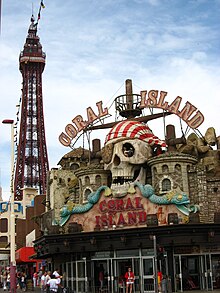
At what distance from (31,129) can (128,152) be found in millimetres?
74264

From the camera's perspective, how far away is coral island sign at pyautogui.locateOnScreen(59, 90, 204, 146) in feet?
151

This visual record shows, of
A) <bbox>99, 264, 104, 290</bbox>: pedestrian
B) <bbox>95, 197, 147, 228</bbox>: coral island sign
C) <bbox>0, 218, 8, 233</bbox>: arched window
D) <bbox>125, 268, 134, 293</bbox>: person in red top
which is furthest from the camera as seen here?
<bbox>0, 218, 8, 233</bbox>: arched window

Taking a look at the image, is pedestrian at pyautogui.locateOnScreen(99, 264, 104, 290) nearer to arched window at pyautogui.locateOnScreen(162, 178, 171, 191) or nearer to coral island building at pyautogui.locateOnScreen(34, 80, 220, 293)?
coral island building at pyautogui.locateOnScreen(34, 80, 220, 293)

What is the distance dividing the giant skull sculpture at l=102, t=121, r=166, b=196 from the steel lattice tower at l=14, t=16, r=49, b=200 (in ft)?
222

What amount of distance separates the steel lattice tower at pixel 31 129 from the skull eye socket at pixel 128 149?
68050mm

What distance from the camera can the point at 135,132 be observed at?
43625mm

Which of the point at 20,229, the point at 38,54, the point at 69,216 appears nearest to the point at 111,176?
the point at 69,216

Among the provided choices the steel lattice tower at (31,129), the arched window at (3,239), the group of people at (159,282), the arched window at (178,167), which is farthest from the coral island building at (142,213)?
the steel lattice tower at (31,129)

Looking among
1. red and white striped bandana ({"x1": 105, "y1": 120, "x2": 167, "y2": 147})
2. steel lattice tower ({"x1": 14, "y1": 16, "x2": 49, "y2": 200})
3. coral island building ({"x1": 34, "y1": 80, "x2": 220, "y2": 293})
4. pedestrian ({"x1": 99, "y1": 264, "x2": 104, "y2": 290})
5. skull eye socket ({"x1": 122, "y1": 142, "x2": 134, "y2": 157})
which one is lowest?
pedestrian ({"x1": 99, "y1": 264, "x2": 104, "y2": 290})

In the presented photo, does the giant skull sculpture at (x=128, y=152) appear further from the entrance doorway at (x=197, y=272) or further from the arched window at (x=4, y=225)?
the arched window at (x=4, y=225)

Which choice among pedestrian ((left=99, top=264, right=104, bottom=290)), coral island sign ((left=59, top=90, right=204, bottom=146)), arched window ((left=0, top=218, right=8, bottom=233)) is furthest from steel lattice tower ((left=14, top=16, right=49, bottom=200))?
pedestrian ((left=99, top=264, right=104, bottom=290))

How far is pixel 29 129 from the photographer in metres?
115

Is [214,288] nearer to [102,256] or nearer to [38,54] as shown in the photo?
[102,256]

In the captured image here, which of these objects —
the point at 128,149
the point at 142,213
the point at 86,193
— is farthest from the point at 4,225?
the point at 142,213
